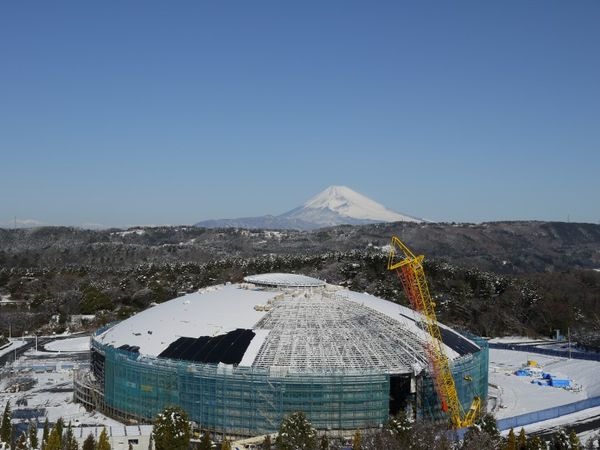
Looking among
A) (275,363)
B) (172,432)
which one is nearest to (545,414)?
(275,363)

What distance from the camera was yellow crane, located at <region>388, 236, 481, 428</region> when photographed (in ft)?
139

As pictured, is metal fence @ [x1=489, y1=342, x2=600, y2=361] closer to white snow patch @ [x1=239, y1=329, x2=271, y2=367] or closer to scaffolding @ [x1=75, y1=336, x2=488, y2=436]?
scaffolding @ [x1=75, y1=336, x2=488, y2=436]

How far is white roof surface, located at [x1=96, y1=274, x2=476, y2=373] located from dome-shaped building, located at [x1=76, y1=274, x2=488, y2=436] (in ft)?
0.27

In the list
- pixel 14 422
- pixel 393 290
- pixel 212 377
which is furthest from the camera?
pixel 393 290

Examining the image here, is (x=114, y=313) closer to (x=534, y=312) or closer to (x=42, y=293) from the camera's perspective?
(x=42, y=293)

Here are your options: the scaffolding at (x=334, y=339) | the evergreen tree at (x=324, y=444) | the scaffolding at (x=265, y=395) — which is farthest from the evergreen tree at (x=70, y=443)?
the evergreen tree at (x=324, y=444)

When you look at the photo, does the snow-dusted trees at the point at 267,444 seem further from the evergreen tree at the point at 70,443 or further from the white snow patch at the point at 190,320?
the evergreen tree at the point at 70,443

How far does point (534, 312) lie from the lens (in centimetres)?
9312

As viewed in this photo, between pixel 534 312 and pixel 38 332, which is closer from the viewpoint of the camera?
pixel 38 332

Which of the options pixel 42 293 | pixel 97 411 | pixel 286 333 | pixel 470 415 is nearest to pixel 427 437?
pixel 470 415

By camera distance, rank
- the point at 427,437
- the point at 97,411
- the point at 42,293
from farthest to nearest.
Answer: the point at 42,293 < the point at 97,411 < the point at 427,437

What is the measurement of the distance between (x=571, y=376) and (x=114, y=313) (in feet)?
191

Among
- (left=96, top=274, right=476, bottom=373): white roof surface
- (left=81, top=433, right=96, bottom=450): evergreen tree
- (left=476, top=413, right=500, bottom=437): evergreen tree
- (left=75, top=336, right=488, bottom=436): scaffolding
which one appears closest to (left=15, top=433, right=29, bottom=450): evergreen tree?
(left=81, top=433, right=96, bottom=450): evergreen tree

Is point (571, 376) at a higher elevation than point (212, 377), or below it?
below
